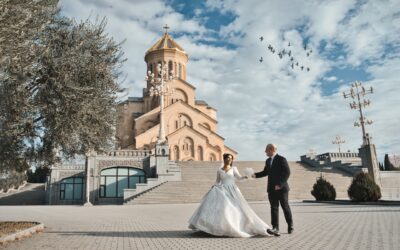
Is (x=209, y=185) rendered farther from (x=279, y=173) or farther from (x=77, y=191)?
(x=279, y=173)

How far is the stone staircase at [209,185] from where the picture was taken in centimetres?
2355

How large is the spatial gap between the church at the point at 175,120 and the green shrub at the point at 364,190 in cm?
2337

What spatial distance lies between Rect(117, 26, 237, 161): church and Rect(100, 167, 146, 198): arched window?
22.1 feet

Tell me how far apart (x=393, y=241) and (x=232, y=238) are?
3.00 m

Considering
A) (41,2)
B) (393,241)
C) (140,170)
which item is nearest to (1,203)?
(140,170)

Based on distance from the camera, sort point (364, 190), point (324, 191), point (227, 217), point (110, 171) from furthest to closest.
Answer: point (110, 171), point (324, 191), point (364, 190), point (227, 217)

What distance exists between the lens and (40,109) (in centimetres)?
822

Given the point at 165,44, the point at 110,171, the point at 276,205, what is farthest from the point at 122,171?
the point at 165,44

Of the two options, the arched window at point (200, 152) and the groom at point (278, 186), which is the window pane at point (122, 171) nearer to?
the arched window at point (200, 152)

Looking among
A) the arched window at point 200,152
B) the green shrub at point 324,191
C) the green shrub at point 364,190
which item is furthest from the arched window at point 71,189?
the green shrub at point 364,190

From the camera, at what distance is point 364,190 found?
16.6m

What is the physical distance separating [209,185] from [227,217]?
785 inches

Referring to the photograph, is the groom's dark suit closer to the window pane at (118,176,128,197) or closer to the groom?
the groom

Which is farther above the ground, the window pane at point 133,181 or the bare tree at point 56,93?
the bare tree at point 56,93
